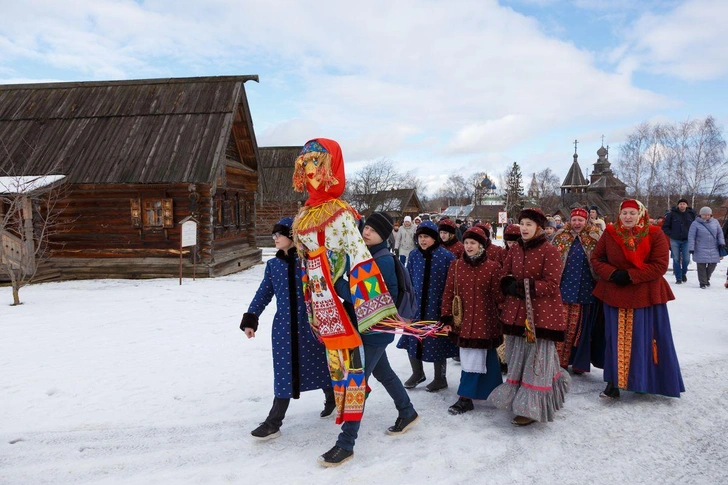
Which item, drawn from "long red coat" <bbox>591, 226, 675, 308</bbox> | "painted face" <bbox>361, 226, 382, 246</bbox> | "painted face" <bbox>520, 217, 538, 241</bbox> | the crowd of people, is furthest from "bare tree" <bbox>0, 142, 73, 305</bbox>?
"long red coat" <bbox>591, 226, 675, 308</bbox>

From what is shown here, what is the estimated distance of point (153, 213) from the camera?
12570mm

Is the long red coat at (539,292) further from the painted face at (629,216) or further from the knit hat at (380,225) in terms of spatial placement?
the knit hat at (380,225)

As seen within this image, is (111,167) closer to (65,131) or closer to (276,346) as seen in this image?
(65,131)

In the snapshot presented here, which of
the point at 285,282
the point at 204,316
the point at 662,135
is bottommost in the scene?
the point at 204,316

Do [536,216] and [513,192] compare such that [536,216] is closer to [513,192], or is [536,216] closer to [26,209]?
[26,209]

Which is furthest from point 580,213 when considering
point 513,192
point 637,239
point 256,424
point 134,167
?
point 513,192

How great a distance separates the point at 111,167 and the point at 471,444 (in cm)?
1169

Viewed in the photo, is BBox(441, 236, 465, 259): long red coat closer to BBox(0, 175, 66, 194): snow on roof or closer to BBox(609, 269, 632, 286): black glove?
BBox(609, 269, 632, 286): black glove

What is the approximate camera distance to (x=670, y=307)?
7.87 m

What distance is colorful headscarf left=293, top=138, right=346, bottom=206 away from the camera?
315 centimetres

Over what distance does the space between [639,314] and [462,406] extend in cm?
172

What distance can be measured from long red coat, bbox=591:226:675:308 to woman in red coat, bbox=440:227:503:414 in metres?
1.07

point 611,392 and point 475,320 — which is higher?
point 475,320

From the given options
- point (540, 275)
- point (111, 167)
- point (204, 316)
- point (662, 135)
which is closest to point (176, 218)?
point (111, 167)
